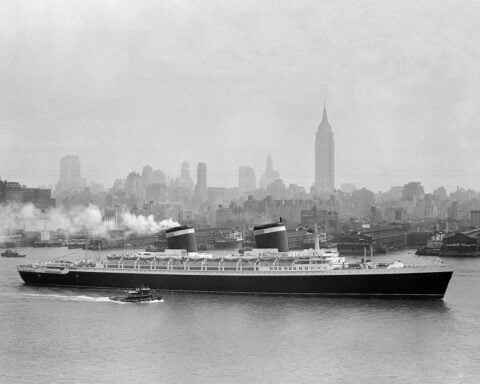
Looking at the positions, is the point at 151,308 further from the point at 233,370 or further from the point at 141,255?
the point at 233,370

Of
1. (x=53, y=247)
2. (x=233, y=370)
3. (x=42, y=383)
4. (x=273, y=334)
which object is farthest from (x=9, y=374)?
(x=53, y=247)

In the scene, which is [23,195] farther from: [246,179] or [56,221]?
[246,179]

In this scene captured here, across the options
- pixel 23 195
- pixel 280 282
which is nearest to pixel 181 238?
pixel 280 282

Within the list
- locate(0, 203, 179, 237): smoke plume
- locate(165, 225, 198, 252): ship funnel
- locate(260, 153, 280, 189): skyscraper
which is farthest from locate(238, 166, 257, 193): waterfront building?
locate(165, 225, 198, 252): ship funnel

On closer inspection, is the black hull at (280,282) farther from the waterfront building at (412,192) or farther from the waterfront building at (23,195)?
the waterfront building at (412,192)

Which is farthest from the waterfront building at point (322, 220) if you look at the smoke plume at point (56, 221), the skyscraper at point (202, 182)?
the skyscraper at point (202, 182)

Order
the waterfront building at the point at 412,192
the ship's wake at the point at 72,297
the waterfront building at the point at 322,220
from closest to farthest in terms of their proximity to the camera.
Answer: the ship's wake at the point at 72,297, the waterfront building at the point at 322,220, the waterfront building at the point at 412,192
